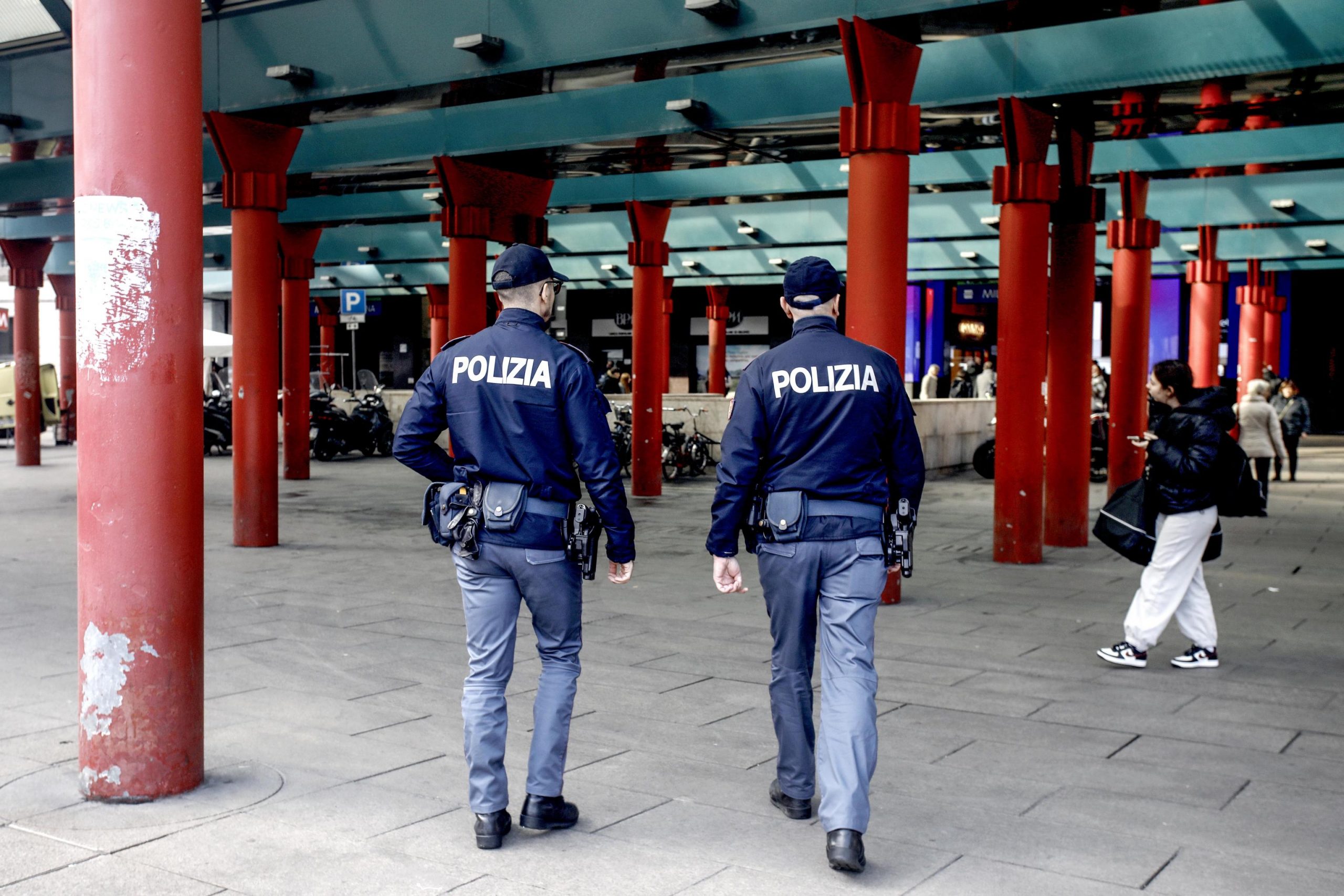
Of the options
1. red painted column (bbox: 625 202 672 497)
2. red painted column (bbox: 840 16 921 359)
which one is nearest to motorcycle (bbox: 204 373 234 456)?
red painted column (bbox: 625 202 672 497)

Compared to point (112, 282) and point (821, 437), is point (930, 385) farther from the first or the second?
point (112, 282)

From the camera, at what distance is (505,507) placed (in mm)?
3857

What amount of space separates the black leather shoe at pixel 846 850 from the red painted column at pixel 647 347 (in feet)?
41.2

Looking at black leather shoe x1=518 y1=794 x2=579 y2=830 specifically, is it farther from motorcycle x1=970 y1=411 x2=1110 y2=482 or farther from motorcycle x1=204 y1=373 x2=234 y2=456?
motorcycle x1=204 y1=373 x2=234 y2=456

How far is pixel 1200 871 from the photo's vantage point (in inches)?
148

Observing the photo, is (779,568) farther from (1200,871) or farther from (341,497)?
(341,497)

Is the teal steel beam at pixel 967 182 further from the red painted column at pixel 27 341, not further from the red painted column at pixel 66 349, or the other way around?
the red painted column at pixel 66 349

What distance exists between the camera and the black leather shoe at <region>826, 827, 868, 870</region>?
12.1ft

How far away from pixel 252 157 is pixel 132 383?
795cm

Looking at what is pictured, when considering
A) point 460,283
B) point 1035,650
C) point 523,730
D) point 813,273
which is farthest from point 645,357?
point 813,273

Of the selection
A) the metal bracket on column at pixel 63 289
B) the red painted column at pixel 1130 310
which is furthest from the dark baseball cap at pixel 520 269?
the metal bracket on column at pixel 63 289

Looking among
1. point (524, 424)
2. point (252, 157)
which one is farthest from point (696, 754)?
point (252, 157)

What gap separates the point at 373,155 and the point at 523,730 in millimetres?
9114

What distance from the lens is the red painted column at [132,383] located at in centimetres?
428
